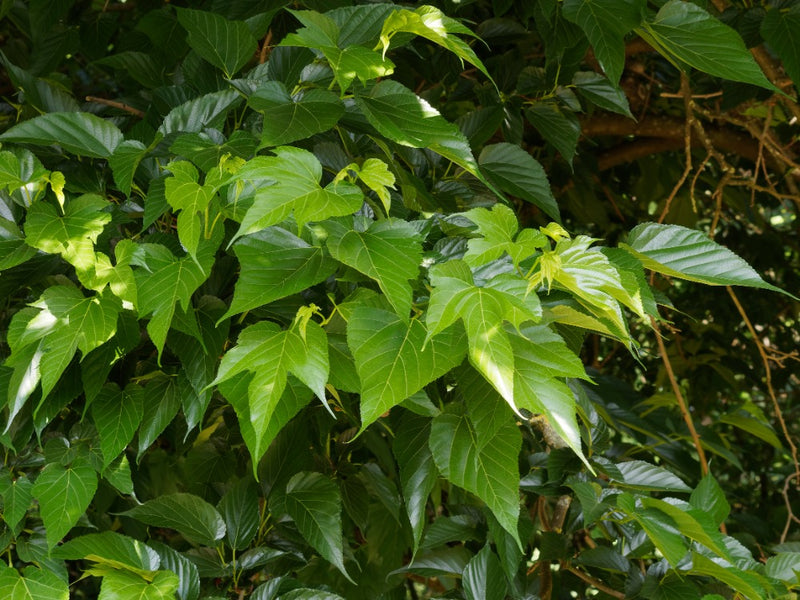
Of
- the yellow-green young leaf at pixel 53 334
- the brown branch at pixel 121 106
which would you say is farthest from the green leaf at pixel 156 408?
the brown branch at pixel 121 106

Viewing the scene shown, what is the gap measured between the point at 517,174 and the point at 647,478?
1.22ft

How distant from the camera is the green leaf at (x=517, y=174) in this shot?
102cm

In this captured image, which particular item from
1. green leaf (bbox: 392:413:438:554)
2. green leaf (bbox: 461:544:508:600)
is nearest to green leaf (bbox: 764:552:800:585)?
green leaf (bbox: 461:544:508:600)

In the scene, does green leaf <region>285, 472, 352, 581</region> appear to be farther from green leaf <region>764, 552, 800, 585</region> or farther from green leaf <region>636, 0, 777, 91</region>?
green leaf <region>636, 0, 777, 91</region>

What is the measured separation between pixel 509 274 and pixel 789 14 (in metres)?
0.79

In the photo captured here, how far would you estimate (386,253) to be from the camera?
638 millimetres

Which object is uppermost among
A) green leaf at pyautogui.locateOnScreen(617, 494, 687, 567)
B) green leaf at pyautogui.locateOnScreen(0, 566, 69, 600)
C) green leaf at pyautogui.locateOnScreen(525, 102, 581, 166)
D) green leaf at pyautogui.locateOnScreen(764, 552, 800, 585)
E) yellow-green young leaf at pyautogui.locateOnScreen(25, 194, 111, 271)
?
yellow-green young leaf at pyautogui.locateOnScreen(25, 194, 111, 271)

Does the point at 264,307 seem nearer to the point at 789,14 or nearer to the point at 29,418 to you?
the point at 29,418

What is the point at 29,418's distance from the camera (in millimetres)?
842

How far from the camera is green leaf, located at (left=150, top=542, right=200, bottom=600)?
0.81 m

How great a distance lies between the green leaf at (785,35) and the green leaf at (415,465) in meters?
0.69

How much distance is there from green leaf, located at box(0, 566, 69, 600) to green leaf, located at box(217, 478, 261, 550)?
0.54 feet

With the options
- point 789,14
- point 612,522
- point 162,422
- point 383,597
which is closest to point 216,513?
point 162,422

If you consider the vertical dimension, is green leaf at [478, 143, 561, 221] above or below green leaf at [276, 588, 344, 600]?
above
